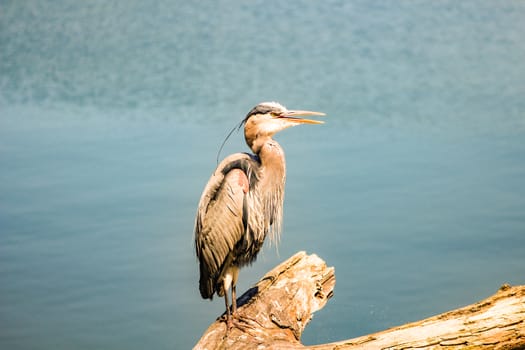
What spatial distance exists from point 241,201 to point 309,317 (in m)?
0.84

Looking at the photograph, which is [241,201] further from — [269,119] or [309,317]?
[309,317]

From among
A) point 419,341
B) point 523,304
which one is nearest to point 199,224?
point 419,341

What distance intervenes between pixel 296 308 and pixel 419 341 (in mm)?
1184

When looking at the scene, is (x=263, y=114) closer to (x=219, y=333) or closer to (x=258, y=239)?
(x=258, y=239)

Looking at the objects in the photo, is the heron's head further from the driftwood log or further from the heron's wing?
the driftwood log

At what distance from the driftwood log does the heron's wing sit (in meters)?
0.33

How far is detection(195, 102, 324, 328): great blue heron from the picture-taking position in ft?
17.2

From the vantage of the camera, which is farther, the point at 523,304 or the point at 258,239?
the point at 258,239

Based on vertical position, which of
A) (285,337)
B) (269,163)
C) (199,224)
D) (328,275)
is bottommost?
(285,337)

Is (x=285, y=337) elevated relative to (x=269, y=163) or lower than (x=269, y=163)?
lower

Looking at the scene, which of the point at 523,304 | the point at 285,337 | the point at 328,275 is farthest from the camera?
the point at 328,275

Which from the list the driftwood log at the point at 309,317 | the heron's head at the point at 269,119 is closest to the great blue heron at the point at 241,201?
the heron's head at the point at 269,119

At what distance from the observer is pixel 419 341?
4137 millimetres

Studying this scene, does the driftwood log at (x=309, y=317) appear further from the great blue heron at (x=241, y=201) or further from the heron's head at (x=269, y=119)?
the heron's head at (x=269, y=119)
